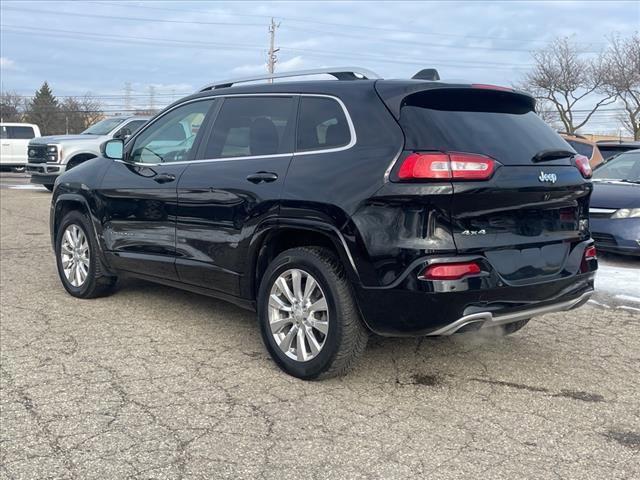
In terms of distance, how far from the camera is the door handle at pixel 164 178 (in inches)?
202

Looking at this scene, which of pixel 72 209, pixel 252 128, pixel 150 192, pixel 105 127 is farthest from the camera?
pixel 105 127

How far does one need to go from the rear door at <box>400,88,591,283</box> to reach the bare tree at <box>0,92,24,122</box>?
67564 mm

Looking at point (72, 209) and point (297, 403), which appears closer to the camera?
point (297, 403)

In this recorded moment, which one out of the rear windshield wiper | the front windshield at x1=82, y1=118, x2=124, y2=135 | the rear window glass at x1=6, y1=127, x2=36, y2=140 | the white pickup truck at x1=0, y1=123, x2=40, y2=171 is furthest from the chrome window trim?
the rear window glass at x1=6, y1=127, x2=36, y2=140

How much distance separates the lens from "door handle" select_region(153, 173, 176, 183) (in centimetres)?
512

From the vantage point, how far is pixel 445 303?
362 centimetres

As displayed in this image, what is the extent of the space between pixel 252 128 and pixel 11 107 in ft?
235

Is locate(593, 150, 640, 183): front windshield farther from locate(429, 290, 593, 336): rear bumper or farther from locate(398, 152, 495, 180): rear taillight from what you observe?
locate(398, 152, 495, 180): rear taillight

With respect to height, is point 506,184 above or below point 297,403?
above

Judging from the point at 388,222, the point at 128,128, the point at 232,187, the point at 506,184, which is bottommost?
the point at 388,222

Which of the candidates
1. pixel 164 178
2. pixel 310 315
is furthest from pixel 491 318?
pixel 164 178

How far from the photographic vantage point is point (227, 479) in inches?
121

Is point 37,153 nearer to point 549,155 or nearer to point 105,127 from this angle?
point 105,127

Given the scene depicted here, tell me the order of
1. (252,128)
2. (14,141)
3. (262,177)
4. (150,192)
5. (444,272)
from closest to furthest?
(444,272) < (262,177) < (252,128) < (150,192) < (14,141)
